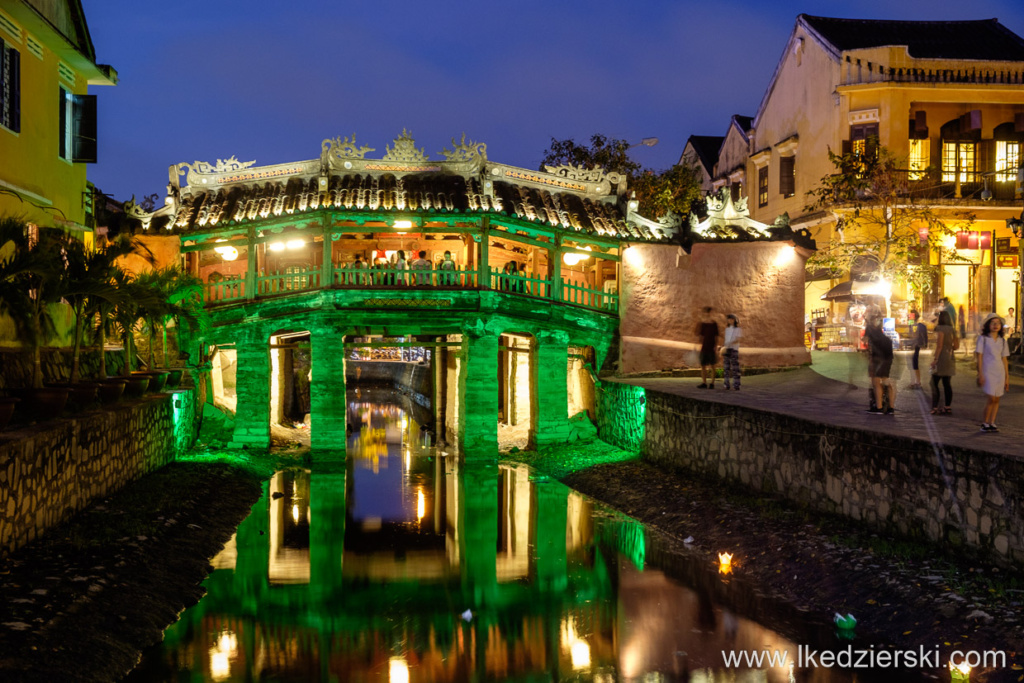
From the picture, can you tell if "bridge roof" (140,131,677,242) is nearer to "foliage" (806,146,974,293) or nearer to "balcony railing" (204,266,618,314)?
"balcony railing" (204,266,618,314)

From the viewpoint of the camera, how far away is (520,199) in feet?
78.0

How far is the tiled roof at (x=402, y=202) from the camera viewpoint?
882 inches

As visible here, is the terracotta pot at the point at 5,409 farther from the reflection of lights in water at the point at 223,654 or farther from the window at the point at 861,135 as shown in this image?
the window at the point at 861,135

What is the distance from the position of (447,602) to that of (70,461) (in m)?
5.33

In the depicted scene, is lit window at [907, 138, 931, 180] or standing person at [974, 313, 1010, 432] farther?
lit window at [907, 138, 931, 180]

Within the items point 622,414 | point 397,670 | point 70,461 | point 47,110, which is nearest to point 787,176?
point 622,414

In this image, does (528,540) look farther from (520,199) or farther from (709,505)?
(520,199)

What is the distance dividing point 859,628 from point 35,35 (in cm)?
1769

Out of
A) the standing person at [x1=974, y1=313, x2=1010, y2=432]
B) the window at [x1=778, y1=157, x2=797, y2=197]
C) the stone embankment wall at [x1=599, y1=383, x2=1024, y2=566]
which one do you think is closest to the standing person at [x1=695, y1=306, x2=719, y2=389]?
the stone embankment wall at [x1=599, y1=383, x2=1024, y2=566]

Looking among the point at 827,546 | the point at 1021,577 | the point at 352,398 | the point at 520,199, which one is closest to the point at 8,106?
the point at 520,199

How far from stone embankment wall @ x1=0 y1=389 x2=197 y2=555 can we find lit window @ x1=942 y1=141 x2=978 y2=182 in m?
27.3

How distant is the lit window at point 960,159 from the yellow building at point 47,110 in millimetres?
26971

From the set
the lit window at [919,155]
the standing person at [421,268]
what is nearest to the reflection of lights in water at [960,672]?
the standing person at [421,268]

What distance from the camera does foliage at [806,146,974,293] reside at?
29.1m
